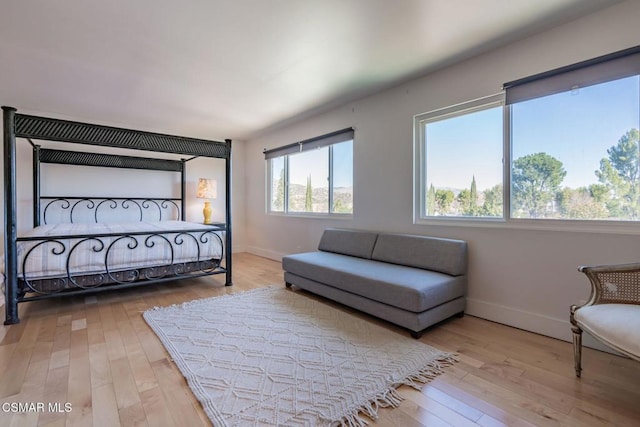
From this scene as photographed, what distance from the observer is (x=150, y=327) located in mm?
2383

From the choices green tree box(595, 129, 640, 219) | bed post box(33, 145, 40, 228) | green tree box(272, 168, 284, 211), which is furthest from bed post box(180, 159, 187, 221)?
green tree box(595, 129, 640, 219)

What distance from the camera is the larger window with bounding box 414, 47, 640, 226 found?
6.51 feet

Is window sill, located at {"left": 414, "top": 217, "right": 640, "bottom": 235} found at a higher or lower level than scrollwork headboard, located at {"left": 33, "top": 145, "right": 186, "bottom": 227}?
lower

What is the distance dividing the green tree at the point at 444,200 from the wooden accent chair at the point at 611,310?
1.27 metres

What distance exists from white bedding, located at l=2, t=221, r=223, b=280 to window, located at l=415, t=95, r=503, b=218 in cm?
258

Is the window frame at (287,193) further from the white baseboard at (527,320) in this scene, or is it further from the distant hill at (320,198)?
the white baseboard at (527,320)

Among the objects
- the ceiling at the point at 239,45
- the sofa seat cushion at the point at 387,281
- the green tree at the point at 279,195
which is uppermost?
the ceiling at the point at 239,45

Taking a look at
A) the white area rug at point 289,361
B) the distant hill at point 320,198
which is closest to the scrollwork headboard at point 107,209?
the distant hill at point 320,198

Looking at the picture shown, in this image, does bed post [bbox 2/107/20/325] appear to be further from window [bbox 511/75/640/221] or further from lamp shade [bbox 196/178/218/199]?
window [bbox 511/75/640/221]

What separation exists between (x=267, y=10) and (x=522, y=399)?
2.75 metres

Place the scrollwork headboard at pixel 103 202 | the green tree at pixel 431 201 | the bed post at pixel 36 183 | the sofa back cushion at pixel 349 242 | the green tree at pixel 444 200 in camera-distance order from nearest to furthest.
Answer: the green tree at pixel 444 200, the green tree at pixel 431 201, the sofa back cushion at pixel 349 242, the bed post at pixel 36 183, the scrollwork headboard at pixel 103 202

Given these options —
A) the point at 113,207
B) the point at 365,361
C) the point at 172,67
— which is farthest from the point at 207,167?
the point at 365,361

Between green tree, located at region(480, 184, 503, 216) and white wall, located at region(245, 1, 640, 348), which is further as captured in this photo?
green tree, located at region(480, 184, 503, 216)

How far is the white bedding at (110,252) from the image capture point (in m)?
2.57
